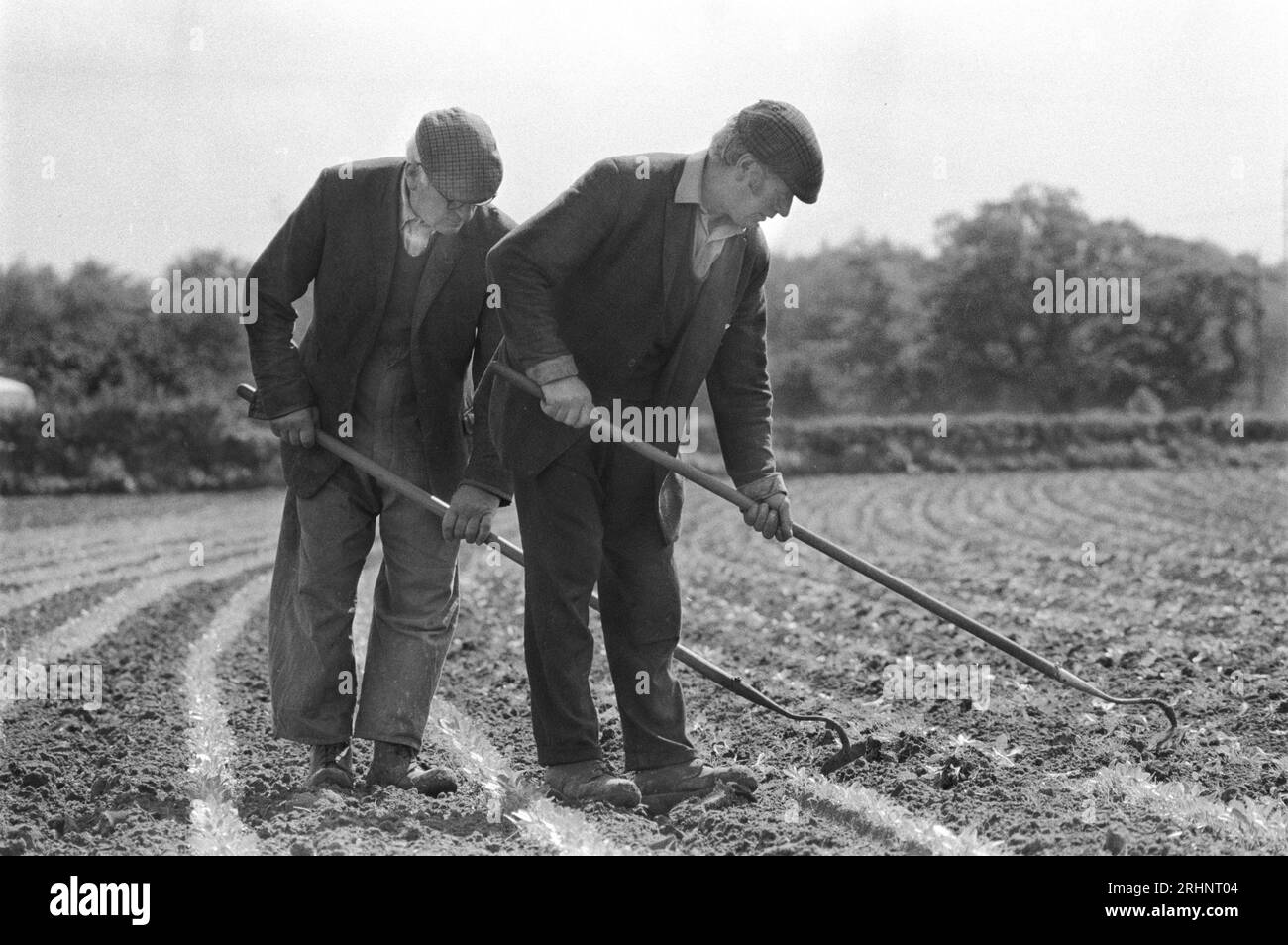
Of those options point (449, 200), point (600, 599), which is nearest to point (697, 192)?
point (449, 200)

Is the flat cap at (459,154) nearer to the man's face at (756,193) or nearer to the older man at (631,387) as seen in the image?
the older man at (631,387)

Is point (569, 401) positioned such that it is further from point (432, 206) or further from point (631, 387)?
point (432, 206)

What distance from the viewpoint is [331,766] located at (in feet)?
15.7

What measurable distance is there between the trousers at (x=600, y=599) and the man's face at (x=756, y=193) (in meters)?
0.80

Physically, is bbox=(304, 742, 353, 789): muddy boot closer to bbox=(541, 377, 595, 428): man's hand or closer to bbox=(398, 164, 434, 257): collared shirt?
bbox=(541, 377, 595, 428): man's hand

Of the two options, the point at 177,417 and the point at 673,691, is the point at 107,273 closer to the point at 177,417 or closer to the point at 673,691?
the point at 177,417

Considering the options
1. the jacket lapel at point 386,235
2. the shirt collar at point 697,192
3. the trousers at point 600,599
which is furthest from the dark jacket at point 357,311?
the shirt collar at point 697,192

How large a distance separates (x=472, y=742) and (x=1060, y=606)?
16.8ft

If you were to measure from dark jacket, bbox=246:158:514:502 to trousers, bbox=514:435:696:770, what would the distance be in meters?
0.25

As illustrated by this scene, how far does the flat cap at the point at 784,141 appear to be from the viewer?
4.25 metres
